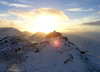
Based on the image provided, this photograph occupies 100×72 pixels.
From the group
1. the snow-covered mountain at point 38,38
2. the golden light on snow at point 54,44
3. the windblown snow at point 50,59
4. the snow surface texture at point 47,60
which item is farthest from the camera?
the snow-covered mountain at point 38,38

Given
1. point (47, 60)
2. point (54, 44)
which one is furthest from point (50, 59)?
point (54, 44)

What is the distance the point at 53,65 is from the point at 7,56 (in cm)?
1183

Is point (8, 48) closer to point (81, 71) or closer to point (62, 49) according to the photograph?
point (62, 49)

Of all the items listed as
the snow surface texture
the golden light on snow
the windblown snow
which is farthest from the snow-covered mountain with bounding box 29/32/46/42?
the golden light on snow

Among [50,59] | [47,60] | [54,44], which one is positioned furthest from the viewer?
[54,44]

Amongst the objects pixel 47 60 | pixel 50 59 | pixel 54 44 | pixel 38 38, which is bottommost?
pixel 47 60

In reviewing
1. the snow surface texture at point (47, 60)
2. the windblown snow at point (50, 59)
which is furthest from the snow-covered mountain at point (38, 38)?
the snow surface texture at point (47, 60)

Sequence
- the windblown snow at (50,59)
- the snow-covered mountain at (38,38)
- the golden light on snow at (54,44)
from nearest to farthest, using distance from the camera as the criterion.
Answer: the windblown snow at (50,59), the golden light on snow at (54,44), the snow-covered mountain at (38,38)

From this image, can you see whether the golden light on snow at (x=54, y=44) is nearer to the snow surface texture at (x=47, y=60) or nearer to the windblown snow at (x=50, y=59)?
the windblown snow at (x=50, y=59)

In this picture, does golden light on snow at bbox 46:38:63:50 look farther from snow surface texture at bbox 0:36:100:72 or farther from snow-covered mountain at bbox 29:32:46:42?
snow-covered mountain at bbox 29:32:46:42

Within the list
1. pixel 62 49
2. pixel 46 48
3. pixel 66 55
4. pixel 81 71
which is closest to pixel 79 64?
pixel 81 71

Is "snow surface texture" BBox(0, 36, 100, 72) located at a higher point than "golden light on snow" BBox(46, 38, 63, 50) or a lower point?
lower

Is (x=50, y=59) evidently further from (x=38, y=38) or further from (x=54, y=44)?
(x=38, y=38)

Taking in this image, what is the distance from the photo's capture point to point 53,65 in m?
14.7
